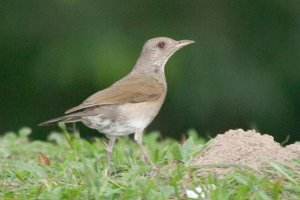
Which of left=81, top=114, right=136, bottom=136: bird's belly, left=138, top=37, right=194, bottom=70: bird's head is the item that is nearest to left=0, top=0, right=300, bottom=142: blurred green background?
left=138, top=37, right=194, bottom=70: bird's head

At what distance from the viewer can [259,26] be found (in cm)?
1658

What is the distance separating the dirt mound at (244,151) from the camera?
9320mm

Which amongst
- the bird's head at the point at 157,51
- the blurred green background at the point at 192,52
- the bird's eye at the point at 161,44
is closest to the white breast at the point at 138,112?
the bird's head at the point at 157,51

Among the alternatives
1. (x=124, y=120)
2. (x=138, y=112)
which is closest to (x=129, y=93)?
(x=138, y=112)

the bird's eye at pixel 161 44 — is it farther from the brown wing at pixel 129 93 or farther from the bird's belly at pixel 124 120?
the bird's belly at pixel 124 120

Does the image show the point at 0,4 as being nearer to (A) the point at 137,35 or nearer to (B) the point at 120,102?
(A) the point at 137,35

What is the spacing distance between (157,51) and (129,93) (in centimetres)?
99

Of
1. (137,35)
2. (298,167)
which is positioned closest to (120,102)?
(298,167)

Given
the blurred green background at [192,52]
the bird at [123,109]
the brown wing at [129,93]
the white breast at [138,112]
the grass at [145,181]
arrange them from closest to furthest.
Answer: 1. the grass at [145,181]
2. the bird at [123,109]
3. the brown wing at [129,93]
4. the white breast at [138,112]
5. the blurred green background at [192,52]

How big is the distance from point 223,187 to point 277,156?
2.97 ft

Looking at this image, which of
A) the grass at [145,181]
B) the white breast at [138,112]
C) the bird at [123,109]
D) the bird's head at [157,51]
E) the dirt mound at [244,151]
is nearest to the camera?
the grass at [145,181]

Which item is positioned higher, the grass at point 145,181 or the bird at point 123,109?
the bird at point 123,109

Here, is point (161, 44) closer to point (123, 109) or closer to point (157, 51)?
point (157, 51)

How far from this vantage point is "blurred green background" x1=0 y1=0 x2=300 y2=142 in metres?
16.1
